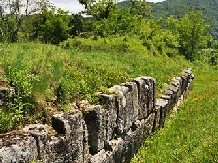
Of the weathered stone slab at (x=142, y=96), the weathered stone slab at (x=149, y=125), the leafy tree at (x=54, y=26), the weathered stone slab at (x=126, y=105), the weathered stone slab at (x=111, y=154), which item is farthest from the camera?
the leafy tree at (x=54, y=26)

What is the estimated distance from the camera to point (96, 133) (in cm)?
812

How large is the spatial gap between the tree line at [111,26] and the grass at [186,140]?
17.7m

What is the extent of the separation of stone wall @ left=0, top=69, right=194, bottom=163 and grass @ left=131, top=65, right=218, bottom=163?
0.50 meters

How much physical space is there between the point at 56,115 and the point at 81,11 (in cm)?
5708

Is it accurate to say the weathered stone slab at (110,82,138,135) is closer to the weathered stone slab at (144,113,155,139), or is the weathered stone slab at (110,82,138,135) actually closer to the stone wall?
the stone wall

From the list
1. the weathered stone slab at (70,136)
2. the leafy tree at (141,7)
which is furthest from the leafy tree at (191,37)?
the weathered stone slab at (70,136)

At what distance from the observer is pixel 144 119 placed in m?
12.6

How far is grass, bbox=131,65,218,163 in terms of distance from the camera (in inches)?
372

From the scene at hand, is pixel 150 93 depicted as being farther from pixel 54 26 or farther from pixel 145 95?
pixel 54 26

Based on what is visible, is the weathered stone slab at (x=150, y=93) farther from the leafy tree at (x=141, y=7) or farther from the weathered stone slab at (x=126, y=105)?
the leafy tree at (x=141, y=7)

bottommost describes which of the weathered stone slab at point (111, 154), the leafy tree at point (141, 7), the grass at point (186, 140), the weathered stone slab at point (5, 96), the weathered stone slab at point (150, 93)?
the grass at point (186, 140)

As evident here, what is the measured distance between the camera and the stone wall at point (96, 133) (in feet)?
18.7

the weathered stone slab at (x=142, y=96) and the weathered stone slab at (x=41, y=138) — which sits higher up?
the weathered stone slab at (x=41, y=138)

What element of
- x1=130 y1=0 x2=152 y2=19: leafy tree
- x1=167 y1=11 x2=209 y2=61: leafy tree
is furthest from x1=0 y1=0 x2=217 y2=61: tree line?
x1=130 y1=0 x2=152 y2=19: leafy tree
